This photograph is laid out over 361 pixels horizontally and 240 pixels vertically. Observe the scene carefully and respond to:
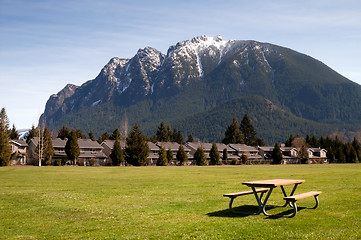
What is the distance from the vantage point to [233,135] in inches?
6511

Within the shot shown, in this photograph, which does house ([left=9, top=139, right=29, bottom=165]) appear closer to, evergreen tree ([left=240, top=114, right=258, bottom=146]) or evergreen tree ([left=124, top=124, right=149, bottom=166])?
evergreen tree ([left=124, top=124, right=149, bottom=166])

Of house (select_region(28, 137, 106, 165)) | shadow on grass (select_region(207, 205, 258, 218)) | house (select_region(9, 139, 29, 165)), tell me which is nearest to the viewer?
shadow on grass (select_region(207, 205, 258, 218))

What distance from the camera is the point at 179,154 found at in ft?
367

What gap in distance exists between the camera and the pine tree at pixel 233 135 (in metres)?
166

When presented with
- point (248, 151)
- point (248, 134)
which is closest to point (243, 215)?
point (248, 151)

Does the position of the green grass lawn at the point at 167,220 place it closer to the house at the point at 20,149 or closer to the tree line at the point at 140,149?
the tree line at the point at 140,149

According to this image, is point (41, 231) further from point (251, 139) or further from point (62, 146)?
point (251, 139)

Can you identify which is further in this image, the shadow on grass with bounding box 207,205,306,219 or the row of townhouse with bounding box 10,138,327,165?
the row of townhouse with bounding box 10,138,327,165

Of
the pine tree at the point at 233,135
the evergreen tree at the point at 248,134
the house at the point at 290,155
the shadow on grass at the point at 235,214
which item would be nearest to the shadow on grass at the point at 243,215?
the shadow on grass at the point at 235,214

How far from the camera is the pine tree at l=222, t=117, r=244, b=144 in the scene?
165500 millimetres

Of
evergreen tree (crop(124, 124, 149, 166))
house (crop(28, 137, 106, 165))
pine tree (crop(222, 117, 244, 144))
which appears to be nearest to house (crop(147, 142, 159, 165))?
house (crop(28, 137, 106, 165))

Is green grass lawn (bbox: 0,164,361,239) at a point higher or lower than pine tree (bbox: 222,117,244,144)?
lower

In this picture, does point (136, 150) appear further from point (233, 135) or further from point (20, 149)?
point (233, 135)

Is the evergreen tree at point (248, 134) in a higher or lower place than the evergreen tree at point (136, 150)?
higher
